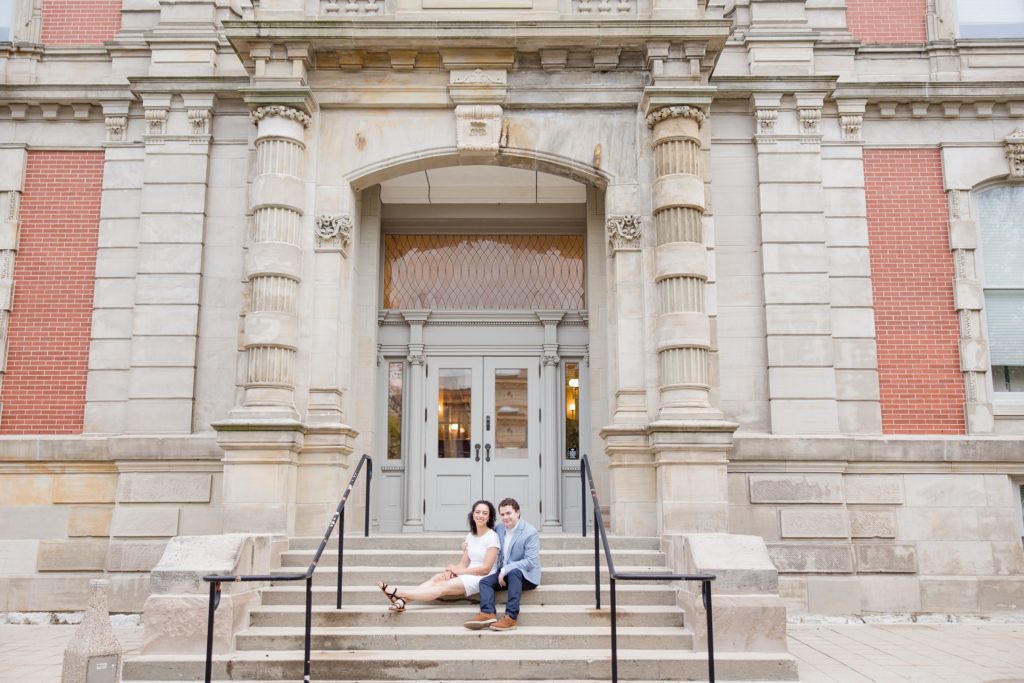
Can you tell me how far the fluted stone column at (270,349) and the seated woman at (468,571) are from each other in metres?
1.87

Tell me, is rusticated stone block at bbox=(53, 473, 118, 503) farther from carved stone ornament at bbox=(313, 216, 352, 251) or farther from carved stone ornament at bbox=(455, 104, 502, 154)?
carved stone ornament at bbox=(455, 104, 502, 154)

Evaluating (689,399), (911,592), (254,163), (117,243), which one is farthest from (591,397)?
(117,243)

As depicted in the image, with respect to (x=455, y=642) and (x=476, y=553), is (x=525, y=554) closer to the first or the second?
(x=476, y=553)

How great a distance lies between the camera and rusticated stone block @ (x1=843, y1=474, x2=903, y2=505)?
34.6ft

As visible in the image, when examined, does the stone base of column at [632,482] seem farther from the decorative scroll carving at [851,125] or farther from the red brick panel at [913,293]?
the decorative scroll carving at [851,125]

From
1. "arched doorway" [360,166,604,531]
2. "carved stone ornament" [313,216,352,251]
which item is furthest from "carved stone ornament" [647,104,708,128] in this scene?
"carved stone ornament" [313,216,352,251]

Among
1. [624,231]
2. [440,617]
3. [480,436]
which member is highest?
[624,231]

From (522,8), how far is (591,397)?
16.2ft

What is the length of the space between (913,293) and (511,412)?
5486mm

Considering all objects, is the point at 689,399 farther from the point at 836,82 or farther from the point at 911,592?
the point at 836,82

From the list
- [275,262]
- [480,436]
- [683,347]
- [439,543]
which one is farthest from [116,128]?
[683,347]

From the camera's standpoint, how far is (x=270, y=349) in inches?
387

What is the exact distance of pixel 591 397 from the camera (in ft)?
38.9

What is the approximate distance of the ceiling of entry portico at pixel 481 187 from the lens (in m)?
12.1
